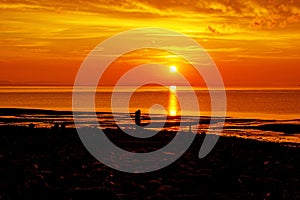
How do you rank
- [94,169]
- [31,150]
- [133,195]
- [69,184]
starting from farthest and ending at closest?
[31,150] → [94,169] → [69,184] → [133,195]

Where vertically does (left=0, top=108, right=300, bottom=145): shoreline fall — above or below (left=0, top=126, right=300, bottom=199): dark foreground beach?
above

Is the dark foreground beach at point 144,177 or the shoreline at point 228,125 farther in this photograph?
the shoreline at point 228,125

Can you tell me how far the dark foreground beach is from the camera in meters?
14.6

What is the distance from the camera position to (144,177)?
61.3ft

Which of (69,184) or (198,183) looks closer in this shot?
(69,184)

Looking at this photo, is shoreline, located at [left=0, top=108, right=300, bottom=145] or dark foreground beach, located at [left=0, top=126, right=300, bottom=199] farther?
shoreline, located at [left=0, top=108, right=300, bottom=145]

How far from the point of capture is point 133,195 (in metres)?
15.2

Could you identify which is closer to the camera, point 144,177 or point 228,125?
point 144,177

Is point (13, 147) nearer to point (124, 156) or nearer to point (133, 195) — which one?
point (124, 156)

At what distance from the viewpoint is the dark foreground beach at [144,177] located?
14.6 m

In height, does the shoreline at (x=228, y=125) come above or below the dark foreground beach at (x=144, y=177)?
above

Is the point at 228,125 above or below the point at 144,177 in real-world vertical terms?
above

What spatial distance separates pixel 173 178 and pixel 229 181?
2250 mm

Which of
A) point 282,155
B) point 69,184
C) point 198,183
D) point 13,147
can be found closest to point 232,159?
point 282,155
